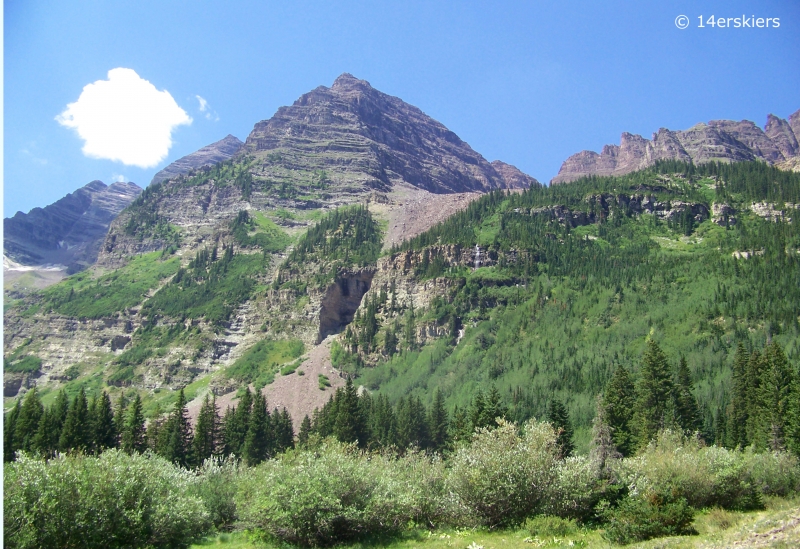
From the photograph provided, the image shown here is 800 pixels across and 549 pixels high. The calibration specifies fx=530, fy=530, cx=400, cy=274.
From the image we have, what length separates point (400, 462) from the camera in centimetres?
4581

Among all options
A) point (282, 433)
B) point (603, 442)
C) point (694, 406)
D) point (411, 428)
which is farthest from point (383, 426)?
point (694, 406)

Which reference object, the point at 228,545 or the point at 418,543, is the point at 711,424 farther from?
the point at 228,545

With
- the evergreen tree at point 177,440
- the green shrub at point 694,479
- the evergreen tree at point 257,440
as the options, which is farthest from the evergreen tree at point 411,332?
the green shrub at point 694,479

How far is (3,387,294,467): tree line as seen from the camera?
80812 mm

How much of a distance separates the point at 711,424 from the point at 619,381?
85.1ft

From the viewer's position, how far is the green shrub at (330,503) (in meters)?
32.7

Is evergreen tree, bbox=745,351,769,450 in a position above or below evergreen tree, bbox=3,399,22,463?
above

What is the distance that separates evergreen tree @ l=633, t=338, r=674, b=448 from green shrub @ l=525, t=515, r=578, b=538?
47.8 meters

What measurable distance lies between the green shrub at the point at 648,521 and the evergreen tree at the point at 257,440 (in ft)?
234

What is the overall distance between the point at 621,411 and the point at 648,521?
166ft

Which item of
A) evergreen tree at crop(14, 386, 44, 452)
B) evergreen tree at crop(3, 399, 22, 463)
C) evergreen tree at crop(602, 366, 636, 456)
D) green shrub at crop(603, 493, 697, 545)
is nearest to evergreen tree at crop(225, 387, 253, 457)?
evergreen tree at crop(14, 386, 44, 452)

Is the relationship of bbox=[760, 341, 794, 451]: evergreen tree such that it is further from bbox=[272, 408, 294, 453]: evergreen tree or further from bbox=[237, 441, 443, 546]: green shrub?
bbox=[272, 408, 294, 453]: evergreen tree

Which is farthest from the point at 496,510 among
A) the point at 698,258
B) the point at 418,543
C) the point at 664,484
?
the point at 698,258

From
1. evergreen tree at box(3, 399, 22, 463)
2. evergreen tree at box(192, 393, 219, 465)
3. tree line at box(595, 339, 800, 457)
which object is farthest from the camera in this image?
evergreen tree at box(192, 393, 219, 465)
